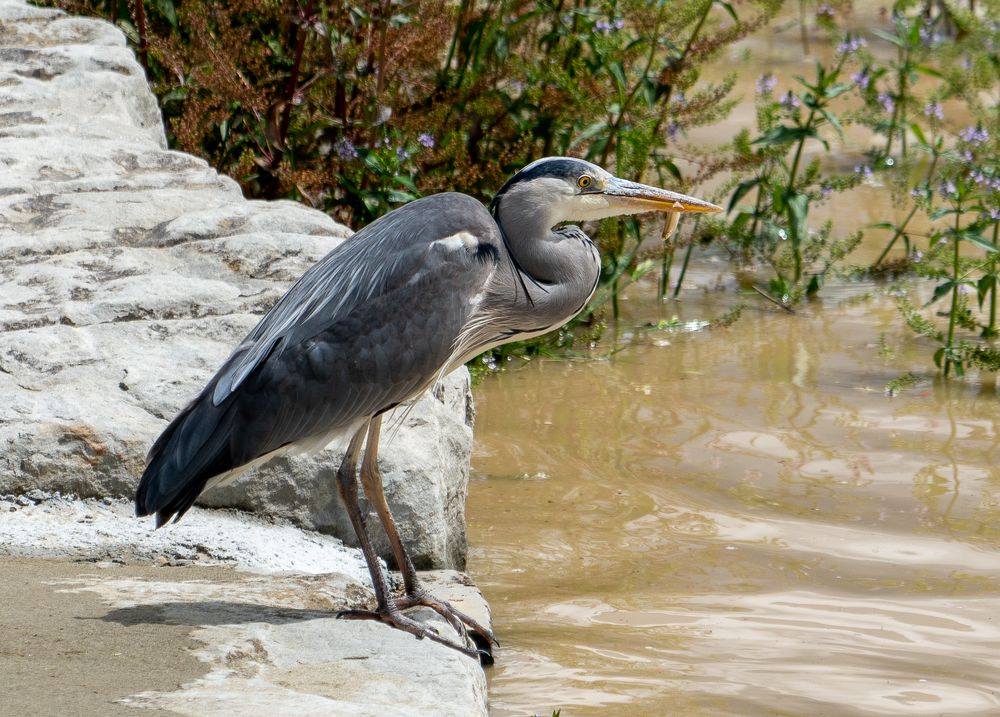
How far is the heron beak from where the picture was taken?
3777 mm

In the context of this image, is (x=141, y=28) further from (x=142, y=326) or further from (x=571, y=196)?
(x=571, y=196)

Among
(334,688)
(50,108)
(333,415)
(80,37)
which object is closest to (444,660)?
(334,688)

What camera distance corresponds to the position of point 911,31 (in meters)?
8.40

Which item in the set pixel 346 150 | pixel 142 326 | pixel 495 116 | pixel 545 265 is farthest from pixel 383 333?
pixel 495 116

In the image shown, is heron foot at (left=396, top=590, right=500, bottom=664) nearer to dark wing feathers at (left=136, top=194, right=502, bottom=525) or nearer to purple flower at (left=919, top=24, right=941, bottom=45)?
dark wing feathers at (left=136, top=194, right=502, bottom=525)

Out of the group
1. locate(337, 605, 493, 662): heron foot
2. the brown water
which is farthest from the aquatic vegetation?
locate(337, 605, 493, 662): heron foot

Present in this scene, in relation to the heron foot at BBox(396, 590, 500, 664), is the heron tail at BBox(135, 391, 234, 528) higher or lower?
higher

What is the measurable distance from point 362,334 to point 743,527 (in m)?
2.08

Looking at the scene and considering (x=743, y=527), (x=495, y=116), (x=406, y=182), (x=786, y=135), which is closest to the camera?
(x=743, y=527)

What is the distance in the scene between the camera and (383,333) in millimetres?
3365

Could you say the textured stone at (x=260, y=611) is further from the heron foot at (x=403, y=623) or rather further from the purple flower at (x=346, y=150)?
the purple flower at (x=346, y=150)

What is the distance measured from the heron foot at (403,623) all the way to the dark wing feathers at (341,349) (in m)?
0.45

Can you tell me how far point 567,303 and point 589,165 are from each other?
39 cm

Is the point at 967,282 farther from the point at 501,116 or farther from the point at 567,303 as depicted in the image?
the point at 567,303
